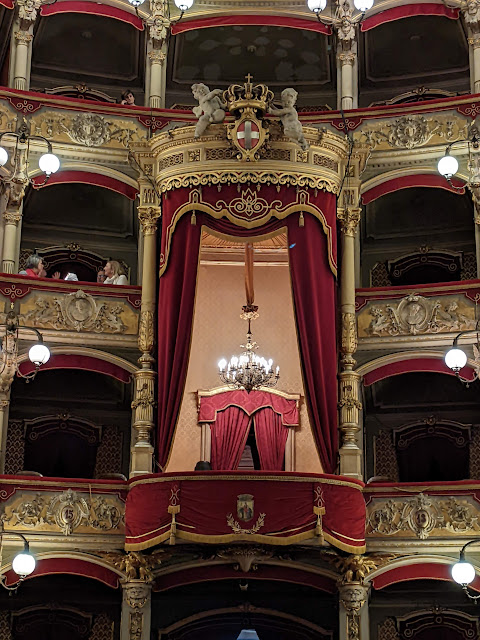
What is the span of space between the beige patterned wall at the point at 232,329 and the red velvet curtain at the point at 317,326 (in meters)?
2.44

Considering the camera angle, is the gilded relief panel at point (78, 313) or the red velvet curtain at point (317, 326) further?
the gilded relief panel at point (78, 313)

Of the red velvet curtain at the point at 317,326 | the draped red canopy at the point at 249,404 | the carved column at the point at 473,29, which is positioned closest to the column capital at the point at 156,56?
the red velvet curtain at the point at 317,326

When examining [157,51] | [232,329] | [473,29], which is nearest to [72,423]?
[232,329]

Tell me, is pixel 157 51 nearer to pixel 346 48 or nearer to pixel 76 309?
pixel 346 48

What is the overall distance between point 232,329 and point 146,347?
2.58m

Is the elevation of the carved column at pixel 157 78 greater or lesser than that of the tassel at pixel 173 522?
greater

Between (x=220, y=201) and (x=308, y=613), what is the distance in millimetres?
7459

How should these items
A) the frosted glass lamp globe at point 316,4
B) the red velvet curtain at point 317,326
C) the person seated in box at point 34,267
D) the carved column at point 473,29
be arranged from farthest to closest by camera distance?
the carved column at point 473,29 → the person seated in box at point 34,267 → the frosted glass lamp globe at point 316,4 → the red velvet curtain at point 317,326

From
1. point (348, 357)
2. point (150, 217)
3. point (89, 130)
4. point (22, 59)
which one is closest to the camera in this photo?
point (348, 357)

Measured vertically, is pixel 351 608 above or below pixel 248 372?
below

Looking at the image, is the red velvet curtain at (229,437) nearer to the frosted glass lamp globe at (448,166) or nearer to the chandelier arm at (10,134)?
the frosted glass lamp globe at (448,166)

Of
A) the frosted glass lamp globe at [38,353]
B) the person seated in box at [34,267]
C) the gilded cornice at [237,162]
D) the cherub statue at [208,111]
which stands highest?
the cherub statue at [208,111]

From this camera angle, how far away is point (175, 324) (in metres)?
17.8

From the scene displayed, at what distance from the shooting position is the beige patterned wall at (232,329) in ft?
66.5
